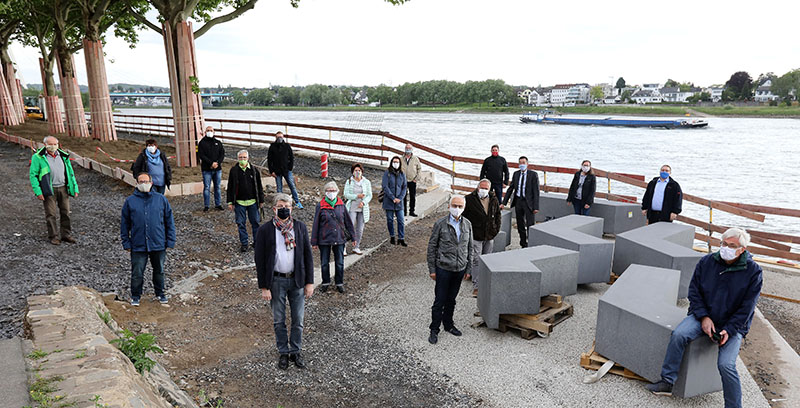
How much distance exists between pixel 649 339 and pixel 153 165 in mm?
9112

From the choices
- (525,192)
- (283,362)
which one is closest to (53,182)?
(283,362)

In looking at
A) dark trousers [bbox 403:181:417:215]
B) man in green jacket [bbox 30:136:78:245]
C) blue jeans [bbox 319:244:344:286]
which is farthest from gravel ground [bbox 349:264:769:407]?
man in green jacket [bbox 30:136:78:245]

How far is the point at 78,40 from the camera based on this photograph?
106 feet

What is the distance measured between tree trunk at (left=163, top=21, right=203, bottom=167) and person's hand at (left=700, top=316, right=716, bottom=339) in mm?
14504

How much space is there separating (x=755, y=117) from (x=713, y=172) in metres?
72.4

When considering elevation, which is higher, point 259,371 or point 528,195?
point 528,195

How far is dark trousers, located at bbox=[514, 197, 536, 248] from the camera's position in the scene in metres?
10.4

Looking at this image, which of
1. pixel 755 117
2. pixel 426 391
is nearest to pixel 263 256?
pixel 426 391

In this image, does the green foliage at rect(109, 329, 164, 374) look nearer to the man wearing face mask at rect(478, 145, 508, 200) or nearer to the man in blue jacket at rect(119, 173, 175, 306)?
the man in blue jacket at rect(119, 173, 175, 306)

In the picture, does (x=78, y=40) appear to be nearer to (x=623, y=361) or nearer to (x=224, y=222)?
(x=224, y=222)

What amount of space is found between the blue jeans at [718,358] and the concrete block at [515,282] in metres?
1.74

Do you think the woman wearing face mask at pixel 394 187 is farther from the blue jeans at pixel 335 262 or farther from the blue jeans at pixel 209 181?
the blue jeans at pixel 209 181

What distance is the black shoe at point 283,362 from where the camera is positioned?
5461 mm

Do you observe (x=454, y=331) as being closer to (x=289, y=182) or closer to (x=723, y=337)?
(x=723, y=337)
